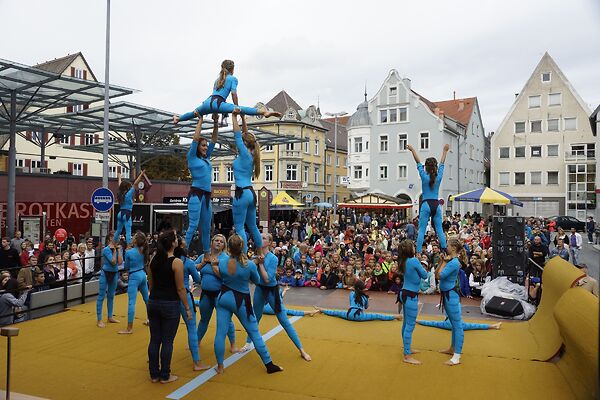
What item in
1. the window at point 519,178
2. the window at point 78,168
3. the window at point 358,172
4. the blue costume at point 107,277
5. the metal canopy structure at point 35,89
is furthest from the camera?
the window at point 358,172

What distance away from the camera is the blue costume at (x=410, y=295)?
6.00 meters

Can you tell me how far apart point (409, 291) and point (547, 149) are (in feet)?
133

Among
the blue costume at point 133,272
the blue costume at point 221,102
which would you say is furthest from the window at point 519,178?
the blue costume at point 133,272

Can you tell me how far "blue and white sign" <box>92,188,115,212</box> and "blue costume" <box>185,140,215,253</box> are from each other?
208 inches

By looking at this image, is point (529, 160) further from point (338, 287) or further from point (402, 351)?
point (402, 351)

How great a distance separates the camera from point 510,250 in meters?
11.1

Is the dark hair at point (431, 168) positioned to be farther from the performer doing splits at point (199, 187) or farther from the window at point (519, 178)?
the window at point (519, 178)

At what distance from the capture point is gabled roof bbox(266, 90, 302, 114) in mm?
49438

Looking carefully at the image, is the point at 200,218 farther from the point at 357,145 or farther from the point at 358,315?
the point at 357,145

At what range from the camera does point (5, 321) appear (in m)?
7.93

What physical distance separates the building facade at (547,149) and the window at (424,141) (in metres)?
8.14

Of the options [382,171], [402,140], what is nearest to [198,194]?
[382,171]

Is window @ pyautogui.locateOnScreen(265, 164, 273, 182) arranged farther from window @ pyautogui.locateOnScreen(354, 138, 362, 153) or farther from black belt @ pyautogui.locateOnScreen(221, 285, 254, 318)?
black belt @ pyautogui.locateOnScreen(221, 285, 254, 318)

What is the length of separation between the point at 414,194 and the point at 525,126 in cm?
1237
